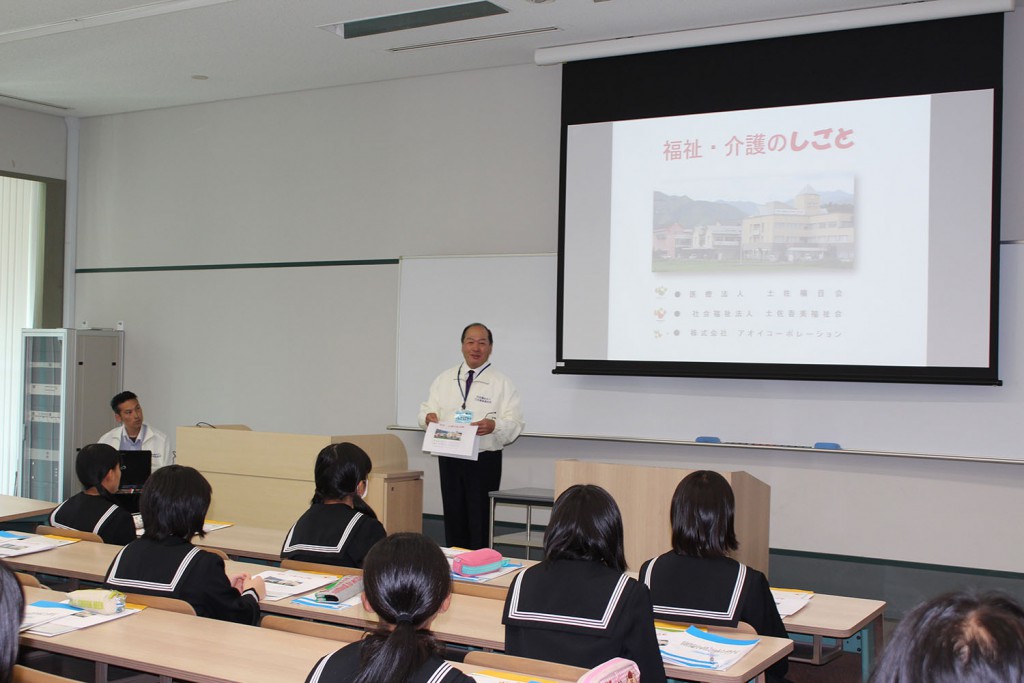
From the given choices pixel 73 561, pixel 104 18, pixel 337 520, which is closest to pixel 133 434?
pixel 73 561

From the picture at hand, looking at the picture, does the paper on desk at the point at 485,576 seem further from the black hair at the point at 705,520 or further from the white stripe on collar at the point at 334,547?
the black hair at the point at 705,520

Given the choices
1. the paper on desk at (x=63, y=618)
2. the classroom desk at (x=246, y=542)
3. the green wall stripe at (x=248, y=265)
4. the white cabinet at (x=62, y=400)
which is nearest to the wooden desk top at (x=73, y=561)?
the classroom desk at (x=246, y=542)

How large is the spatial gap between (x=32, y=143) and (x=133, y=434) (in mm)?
3768

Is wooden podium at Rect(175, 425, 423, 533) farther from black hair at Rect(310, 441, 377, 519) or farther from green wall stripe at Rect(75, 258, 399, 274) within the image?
green wall stripe at Rect(75, 258, 399, 274)

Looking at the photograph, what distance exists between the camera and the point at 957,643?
1056 mm

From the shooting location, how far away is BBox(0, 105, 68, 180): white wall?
8328 millimetres

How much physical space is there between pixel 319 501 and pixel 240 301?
4430 mm

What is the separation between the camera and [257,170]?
791 cm

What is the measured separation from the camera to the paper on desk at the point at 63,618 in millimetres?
2773

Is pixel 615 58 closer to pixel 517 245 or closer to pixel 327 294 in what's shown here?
pixel 517 245

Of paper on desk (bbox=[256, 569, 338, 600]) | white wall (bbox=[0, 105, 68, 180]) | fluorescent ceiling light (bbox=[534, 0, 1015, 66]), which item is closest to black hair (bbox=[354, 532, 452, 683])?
paper on desk (bbox=[256, 569, 338, 600])

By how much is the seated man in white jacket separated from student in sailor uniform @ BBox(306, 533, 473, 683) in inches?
183

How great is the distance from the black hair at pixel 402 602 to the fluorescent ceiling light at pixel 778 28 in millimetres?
4648

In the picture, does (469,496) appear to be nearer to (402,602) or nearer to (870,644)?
(870,644)
